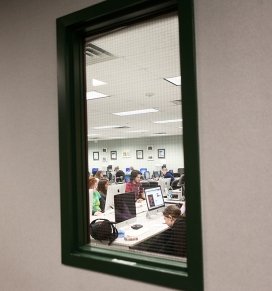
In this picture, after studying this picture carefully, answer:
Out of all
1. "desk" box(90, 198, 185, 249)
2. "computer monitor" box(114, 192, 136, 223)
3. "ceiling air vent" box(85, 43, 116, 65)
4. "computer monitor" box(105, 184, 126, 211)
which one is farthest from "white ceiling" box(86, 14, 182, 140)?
"computer monitor" box(105, 184, 126, 211)

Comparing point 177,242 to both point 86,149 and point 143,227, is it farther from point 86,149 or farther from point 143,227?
point 143,227

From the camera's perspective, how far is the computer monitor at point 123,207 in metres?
3.34

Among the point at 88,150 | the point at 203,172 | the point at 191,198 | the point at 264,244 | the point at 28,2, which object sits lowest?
the point at 264,244

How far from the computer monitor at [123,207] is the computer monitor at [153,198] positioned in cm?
47

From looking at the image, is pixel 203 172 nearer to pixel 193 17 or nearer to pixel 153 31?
pixel 193 17

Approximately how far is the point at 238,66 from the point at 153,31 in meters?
0.56

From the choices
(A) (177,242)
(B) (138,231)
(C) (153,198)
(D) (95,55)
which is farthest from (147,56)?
(C) (153,198)

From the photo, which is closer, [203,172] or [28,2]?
[203,172]

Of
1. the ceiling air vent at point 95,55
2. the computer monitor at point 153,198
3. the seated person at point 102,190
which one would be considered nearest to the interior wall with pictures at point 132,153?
the seated person at point 102,190

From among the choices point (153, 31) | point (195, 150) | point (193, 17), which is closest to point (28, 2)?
point (153, 31)

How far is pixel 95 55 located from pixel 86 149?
2.18ft

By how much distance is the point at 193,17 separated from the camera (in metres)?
1.31

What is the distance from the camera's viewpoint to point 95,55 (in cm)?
200

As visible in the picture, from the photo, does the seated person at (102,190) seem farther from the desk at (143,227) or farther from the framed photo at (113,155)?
the framed photo at (113,155)
